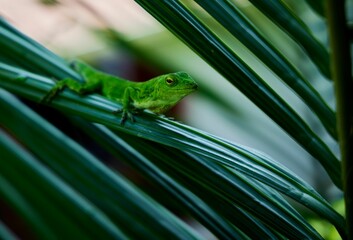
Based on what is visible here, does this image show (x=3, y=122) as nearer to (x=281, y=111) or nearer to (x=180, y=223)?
(x=180, y=223)

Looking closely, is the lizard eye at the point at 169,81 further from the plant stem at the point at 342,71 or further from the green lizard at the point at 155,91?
the plant stem at the point at 342,71

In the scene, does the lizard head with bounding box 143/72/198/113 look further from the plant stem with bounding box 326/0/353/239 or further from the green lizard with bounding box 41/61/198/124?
the plant stem with bounding box 326/0/353/239

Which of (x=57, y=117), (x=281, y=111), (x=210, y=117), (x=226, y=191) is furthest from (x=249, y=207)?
(x=210, y=117)

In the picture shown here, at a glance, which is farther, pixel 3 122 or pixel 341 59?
pixel 3 122

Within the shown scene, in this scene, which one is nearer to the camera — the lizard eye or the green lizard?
the green lizard

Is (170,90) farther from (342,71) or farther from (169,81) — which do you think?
(342,71)

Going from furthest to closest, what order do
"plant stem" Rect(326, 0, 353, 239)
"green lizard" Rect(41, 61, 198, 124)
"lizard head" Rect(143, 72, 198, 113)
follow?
"lizard head" Rect(143, 72, 198, 113), "green lizard" Rect(41, 61, 198, 124), "plant stem" Rect(326, 0, 353, 239)

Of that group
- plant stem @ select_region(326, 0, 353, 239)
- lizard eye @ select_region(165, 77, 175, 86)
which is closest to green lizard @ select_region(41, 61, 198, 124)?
lizard eye @ select_region(165, 77, 175, 86)

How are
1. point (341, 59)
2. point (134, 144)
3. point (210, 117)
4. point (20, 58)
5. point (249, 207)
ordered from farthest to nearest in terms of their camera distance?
point (210, 117), point (20, 58), point (134, 144), point (249, 207), point (341, 59)

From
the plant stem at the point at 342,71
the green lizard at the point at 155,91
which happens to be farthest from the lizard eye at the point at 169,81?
the plant stem at the point at 342,71
